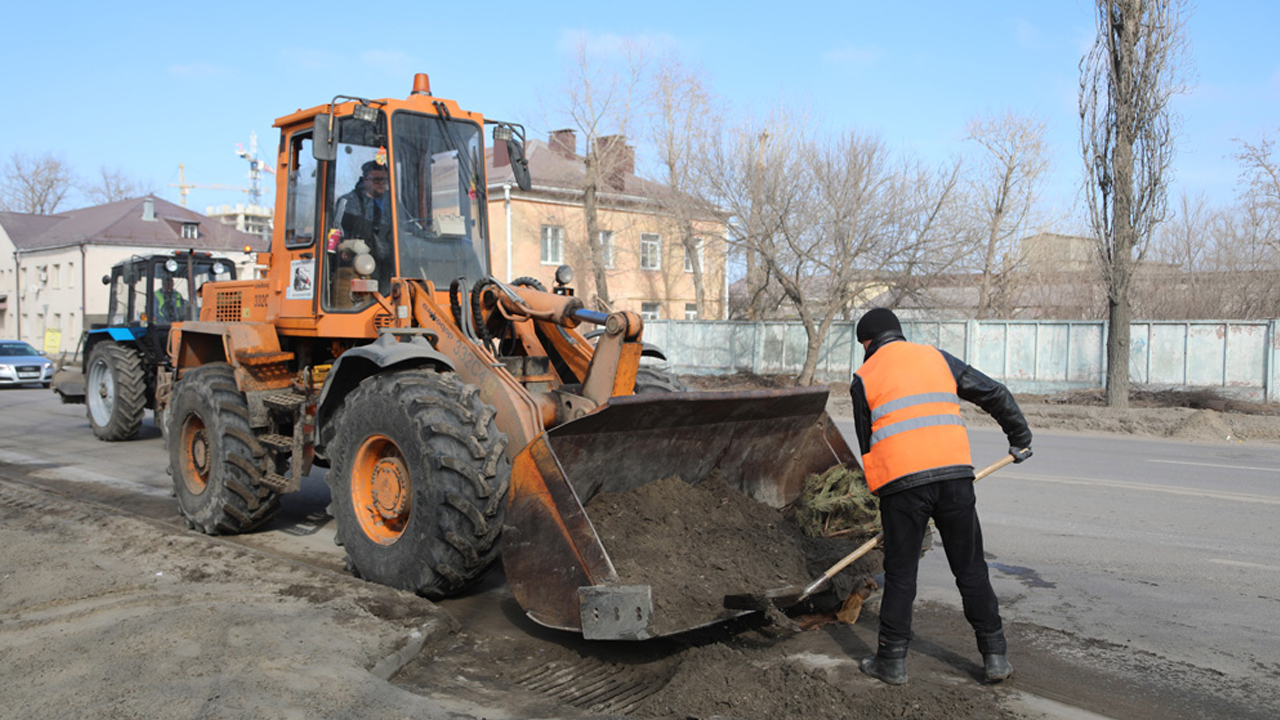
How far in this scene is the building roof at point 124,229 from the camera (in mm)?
46250

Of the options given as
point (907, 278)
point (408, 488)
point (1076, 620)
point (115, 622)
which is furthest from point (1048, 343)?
point (115, 622)

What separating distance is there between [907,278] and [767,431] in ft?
59.7

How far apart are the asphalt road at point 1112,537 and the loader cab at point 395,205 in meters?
2.06

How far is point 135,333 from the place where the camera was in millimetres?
14133

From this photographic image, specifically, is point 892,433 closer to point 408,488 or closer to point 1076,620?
point 1076,620

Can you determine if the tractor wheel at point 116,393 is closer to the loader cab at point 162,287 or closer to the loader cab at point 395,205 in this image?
the loader cab at point 162,287

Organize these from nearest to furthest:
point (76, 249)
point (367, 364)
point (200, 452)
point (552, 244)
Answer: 1. point (367, 364)
2. point (200, 452)
3. point (552, 244)
4. point (76, 249)

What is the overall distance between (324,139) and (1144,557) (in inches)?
249

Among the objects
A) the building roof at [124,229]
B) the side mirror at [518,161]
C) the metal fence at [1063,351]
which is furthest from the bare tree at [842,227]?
the building roof at [124,229]

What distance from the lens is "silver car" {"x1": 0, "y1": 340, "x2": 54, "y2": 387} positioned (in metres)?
24.6

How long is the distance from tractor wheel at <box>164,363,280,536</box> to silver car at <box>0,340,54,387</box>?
66.0 feet

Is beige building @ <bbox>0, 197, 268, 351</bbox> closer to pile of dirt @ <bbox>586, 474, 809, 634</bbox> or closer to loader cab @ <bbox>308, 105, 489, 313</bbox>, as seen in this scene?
loader cab @ <bbox>308, 105, 489, 313</bbox>

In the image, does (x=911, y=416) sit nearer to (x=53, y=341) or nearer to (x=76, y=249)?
(x=76, y=249)

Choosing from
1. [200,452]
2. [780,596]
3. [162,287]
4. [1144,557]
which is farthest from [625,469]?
[162,287]
